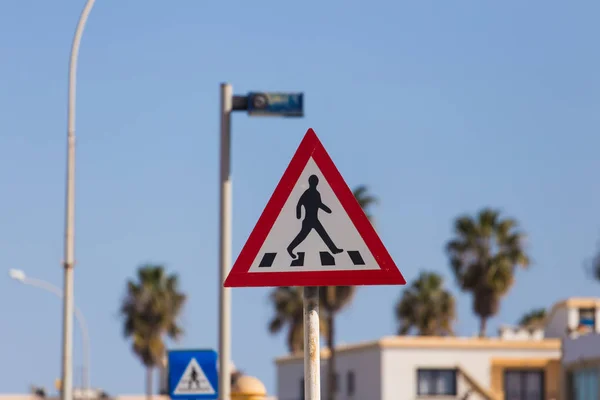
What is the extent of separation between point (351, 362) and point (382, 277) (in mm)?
61651

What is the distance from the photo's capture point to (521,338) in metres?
69.3

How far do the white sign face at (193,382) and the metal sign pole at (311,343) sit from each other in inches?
292

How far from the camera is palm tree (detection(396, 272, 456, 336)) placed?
86.1 m

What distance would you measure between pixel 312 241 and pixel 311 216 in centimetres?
13

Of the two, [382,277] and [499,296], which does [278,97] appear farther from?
[499,296]

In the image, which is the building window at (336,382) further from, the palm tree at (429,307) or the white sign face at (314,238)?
the white sign face at (314,238)

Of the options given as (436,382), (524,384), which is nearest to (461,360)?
(436,382)

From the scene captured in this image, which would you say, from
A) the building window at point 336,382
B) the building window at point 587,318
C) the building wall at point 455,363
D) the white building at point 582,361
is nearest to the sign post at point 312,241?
the white building at point 582,361

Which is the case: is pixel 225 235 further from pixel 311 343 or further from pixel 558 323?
pixel 558 323

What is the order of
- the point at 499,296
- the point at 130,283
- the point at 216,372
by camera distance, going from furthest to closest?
1. the point at 130,283
2. the point at 499,296
3. the point at 216,372

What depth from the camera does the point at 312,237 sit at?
7.29 m

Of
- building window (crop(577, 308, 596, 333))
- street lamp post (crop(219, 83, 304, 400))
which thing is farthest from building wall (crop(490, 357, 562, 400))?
street lamp post (crop(219, 83, 304, 400))

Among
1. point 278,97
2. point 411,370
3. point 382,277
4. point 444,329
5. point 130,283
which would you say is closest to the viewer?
point 382,277

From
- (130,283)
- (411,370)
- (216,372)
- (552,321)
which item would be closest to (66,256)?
(216,372)
